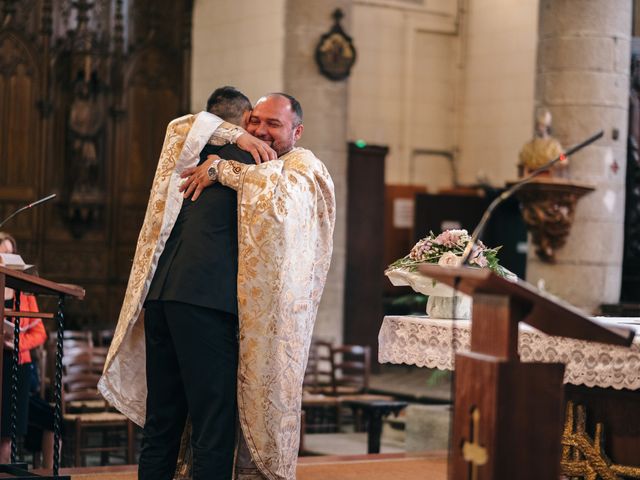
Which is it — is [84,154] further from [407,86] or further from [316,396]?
[316,396]

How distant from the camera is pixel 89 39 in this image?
13.3m

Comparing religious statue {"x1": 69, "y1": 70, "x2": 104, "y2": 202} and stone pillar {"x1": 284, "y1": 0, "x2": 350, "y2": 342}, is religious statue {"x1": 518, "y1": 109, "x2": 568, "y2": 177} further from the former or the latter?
religious statue {"x1": 69, "y1": 70, "x2": 104, "y2": 202}

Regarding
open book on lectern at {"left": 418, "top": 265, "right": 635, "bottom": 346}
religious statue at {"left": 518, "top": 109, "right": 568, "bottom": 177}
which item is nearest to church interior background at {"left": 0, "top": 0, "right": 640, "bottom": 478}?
religious statue at {"left": 518, "top": 109, "right": 568, "bottom": 177}

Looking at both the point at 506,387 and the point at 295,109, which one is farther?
the point at 295,109

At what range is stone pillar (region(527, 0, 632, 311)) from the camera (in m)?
10.5

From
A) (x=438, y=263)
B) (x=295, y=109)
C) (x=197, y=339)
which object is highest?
(x=295, y=109)

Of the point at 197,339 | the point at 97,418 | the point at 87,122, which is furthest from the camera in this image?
the point at 87,122

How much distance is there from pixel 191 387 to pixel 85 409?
498 cm

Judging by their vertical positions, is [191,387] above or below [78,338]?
above

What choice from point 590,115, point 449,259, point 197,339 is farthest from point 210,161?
point 590,115

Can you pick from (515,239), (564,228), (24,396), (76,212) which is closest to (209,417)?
(24,396)

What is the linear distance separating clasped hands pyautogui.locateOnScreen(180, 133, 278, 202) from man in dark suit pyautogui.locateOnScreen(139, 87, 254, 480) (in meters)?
0.04

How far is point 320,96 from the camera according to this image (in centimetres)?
1218

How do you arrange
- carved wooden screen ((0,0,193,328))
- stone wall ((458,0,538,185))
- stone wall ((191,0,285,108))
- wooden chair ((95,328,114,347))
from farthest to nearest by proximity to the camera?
stone wall ((458,0,538,185)) < carved wooden screen ((0,0,193,328)) < stone wall ((191,0,285,108)) < wooden chair ((95,328,114,347))
